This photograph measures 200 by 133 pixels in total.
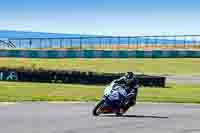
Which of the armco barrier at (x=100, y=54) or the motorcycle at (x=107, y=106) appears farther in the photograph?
the armco barrier at (x=100, y=54)

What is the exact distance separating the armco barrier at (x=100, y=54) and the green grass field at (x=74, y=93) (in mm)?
36193

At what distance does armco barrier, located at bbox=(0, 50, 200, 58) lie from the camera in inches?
2771

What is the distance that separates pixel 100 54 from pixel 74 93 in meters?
42.8

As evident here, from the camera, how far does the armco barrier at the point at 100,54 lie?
70.4 metres

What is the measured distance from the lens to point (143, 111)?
20781 millimetres

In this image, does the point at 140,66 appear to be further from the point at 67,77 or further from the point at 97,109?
the point at 97,109

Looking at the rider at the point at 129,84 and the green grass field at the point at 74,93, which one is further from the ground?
the rider at the point at 129,84

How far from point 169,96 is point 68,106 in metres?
7.51

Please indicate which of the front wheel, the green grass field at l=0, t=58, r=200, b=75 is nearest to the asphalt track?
the front wheel

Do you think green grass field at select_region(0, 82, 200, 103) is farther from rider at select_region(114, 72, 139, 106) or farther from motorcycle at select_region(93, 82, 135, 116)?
motorcycle at select_region(93, 82, 135, 116)

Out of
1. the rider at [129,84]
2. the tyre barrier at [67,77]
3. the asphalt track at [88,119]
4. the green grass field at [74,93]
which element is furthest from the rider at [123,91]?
the tyre barrier at [67,77]

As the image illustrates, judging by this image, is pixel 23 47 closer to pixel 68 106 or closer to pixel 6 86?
pixel 6 86

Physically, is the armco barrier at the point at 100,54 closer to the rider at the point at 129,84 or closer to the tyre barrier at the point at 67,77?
the tyre barrier at the point at 67,77

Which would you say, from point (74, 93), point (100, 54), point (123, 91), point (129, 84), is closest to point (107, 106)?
point (123, 91)
